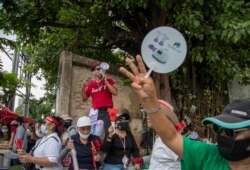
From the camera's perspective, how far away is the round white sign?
2.53 m

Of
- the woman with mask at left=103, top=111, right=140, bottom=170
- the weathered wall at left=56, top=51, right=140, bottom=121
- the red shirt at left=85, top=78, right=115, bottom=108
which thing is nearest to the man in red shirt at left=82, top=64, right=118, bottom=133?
the red shirt at left=85, top=78, right=115, bottom=108

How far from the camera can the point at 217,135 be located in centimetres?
232

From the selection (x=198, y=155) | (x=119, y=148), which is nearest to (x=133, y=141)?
(x=119, y=148)

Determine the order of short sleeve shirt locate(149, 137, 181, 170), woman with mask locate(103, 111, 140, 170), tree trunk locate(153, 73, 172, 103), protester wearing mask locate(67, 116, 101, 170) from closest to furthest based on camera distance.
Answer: short sleeve shirt locate(149, 137, 181, 170)
protester wearing mask locate(67, 116, 101, 170)
woman with mask locate(103, 111, 140, 170)
tree trunk locate(153, 73, 172, 103)

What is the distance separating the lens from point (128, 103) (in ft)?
34.2

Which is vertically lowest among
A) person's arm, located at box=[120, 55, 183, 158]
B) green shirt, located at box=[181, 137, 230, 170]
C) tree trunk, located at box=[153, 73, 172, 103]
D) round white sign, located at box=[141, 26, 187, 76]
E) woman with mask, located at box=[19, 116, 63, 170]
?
woman with mask, located at box=[19, 116, 63, 170]

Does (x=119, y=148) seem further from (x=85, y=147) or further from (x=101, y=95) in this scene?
(x=101, y=95)

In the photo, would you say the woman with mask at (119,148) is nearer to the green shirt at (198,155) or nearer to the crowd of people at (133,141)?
the crowd of people at (133,141)

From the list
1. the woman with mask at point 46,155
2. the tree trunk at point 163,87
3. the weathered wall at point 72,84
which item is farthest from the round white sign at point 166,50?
the tree trunk at point 163,87

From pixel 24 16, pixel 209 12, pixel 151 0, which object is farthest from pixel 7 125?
pixel 209 12

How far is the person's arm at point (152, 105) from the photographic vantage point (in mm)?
2348

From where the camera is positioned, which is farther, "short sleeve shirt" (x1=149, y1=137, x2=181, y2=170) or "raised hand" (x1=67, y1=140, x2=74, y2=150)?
"raised hand" (x1=67, y1=140, x2=74, y2=150)

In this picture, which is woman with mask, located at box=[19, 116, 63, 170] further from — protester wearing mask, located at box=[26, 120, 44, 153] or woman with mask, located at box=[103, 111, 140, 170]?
protester wearing mask, located at box=[26, 120, 44, 153]

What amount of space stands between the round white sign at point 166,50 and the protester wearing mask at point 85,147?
3.39 m
